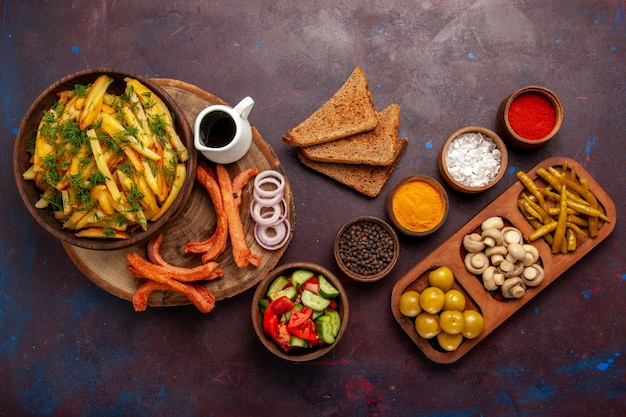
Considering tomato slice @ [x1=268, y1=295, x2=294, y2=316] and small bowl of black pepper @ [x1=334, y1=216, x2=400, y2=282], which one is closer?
tomato slice @ [x1=268, y1=295, x2=294, y2=316]

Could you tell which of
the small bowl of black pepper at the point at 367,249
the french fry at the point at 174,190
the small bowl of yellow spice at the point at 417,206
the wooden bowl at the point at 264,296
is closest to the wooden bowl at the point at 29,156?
the french fry at the point at 174,190

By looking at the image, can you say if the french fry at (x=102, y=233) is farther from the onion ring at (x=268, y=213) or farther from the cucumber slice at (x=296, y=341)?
the cucumber slice at (x=296, y=341)

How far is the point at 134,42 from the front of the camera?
172 inches

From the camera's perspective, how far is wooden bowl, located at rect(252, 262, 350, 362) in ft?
12.5

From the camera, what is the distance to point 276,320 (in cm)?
383

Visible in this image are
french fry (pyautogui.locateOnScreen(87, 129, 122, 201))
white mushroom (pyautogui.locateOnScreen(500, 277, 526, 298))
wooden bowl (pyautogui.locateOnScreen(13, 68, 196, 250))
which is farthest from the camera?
white mushroom (pyautogui.locateOnScreen(500, 277, 526, 298))

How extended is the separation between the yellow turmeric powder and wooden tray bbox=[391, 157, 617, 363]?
256 millimetres

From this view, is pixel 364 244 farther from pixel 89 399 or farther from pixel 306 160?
pixel 89 399

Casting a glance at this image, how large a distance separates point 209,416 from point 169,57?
10.7ft

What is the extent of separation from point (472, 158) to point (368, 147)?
35.6 inches

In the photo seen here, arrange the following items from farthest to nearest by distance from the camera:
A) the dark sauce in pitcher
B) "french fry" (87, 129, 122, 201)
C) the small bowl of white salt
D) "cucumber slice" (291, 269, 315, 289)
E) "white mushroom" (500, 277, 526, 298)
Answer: the small bowl of white salt < "white mushroom" (500, 277, 526, 298) < "cucumber slice" (291, 269, 315, 289) < the dark sauce in pitcher < "french fry" (87, 129, 122, 201)

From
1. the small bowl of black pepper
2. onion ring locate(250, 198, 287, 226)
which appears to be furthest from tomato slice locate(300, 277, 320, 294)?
onion ring locate(250, 198, 287, 226)

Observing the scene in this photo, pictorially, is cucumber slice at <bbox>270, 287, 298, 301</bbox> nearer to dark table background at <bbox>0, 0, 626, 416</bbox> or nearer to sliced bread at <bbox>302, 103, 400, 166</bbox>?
dark table background at <bbox>0, 0, 626, 416</bbox>

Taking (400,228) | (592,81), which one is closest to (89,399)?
(400,228)
